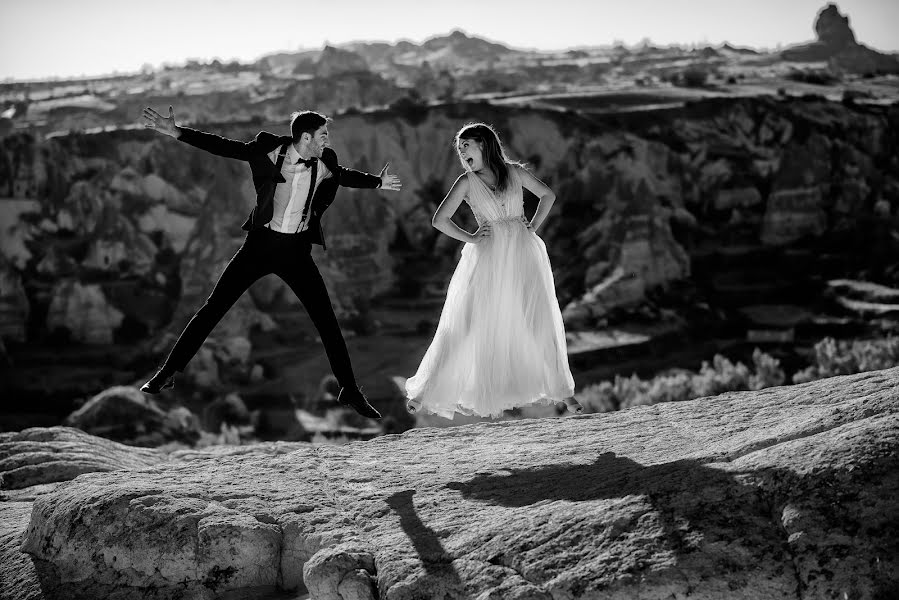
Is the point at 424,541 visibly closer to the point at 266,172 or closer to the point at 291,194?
the point at 291,194

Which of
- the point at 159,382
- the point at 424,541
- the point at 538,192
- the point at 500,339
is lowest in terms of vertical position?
the point at 424,541

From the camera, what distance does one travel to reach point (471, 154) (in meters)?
7.21

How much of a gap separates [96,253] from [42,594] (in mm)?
56625

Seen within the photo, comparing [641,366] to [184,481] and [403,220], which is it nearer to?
[403,220]

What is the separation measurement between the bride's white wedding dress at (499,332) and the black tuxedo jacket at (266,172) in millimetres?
965

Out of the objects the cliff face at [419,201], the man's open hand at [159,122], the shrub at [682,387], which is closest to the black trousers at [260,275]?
the man's open hand at [159,122]

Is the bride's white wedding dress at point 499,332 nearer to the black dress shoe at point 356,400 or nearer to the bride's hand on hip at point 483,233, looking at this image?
the bride's hand on hip at point 483,233

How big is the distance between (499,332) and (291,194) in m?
1.73

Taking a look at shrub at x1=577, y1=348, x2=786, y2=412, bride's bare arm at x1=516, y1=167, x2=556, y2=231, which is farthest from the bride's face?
shrub at x1=577, y1=348, x2=786, y2=412

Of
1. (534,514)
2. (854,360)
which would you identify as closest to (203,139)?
(534,514)

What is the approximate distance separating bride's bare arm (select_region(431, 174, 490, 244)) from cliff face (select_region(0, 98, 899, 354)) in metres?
42.6

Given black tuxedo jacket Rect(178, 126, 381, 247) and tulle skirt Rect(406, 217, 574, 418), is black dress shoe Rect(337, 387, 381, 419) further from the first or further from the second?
black tuxedo jacket Rect(178, 126, 381, 247)

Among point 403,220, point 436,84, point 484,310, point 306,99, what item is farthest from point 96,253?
point 484,310

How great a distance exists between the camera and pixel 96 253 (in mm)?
59250
